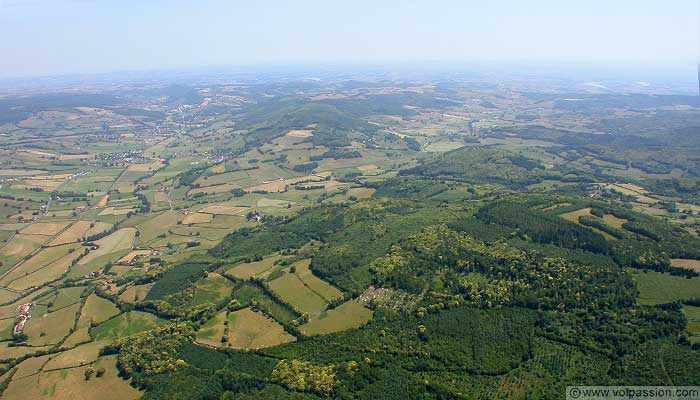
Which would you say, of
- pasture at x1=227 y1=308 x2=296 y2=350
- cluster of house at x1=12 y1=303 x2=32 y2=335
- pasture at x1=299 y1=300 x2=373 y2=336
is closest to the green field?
pasture at x1=299 y1=300 x2=373 y2=336

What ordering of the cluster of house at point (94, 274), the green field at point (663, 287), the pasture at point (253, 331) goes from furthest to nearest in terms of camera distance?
the cluster of house at point (94, 274)
the green field at point (663, 287)
the pasture at point (253, 331)

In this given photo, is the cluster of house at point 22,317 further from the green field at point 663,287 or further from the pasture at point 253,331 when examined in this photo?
the green field at point 663,287

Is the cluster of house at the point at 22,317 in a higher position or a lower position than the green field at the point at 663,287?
lower

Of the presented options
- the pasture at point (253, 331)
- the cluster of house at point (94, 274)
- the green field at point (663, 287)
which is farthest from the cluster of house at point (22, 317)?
the green field at point (663, 287)

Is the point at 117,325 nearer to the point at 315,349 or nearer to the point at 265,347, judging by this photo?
the point at 265,347

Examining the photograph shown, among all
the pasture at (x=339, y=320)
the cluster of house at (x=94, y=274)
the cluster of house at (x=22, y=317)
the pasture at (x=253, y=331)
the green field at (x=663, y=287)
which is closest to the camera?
the pasture at (x=253, y=331)

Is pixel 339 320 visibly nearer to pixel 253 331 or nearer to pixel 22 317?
pixel 253 331

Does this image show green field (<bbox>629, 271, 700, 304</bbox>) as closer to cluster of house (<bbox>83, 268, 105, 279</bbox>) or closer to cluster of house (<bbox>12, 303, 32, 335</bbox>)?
cluster of house (<bbox>12, 303, 32, 335</bbox>)

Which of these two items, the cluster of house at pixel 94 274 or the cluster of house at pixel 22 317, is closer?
the cluster of house at pixel 22 317
